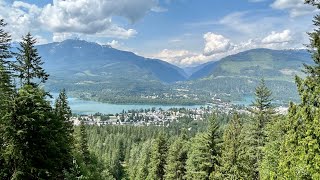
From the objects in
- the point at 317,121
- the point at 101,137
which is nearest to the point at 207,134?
the point at 317,121

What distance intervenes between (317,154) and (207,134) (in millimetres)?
10310

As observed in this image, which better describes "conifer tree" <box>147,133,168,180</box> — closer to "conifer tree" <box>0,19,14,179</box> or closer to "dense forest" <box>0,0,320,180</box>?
"dense forest" <box>0,0,320,180</box>

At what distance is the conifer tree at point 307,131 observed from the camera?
20.0 meters

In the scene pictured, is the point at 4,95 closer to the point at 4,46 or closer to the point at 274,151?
the point at 4,46

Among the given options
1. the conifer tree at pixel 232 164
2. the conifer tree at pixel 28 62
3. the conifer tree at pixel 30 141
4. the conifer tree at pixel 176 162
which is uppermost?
the conifer tree at pixel 28 62

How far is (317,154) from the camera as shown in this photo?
65.8 ft

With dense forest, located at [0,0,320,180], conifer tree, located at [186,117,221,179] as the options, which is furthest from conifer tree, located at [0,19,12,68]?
conifer tree, located at [186,117,221,179]

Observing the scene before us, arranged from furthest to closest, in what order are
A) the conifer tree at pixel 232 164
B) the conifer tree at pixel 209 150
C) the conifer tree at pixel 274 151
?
the conifer tree at pixel 274 151, the conifer tree at pixel 209 150, the conifer tree at pixel 232 164

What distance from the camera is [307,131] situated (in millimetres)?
21500

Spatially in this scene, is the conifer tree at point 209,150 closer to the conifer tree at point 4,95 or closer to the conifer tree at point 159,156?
the conifer tree at point 4,95

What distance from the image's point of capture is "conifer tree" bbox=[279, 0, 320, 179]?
1995 cm

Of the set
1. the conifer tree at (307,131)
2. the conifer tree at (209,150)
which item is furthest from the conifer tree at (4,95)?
the conifer tree at (307,131)

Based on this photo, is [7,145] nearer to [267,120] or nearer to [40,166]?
[40,166]

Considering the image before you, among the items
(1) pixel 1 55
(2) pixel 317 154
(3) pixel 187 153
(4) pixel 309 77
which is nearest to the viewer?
(2) pixel 317 154
